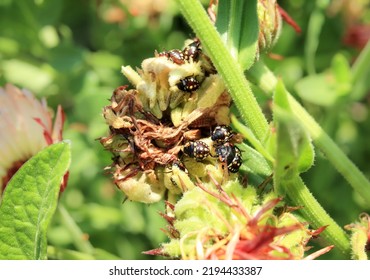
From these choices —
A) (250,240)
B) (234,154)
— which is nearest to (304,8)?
(234,154)

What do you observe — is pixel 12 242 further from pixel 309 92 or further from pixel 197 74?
pixel 309 92

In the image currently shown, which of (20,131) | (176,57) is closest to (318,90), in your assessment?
(176,57)

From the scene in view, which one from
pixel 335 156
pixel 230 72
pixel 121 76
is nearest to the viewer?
pixel 230 72

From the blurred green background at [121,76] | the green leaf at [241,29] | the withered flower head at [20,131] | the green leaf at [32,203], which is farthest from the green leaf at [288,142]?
the blurred green background at [121,76]

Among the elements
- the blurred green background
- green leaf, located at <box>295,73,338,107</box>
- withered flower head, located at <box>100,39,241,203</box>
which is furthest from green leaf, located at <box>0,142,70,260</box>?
green leaf, located at <box>295,73,338,107</box>

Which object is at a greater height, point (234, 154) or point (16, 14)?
point (16, 14)

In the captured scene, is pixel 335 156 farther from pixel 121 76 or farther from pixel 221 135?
pixel 121 76
